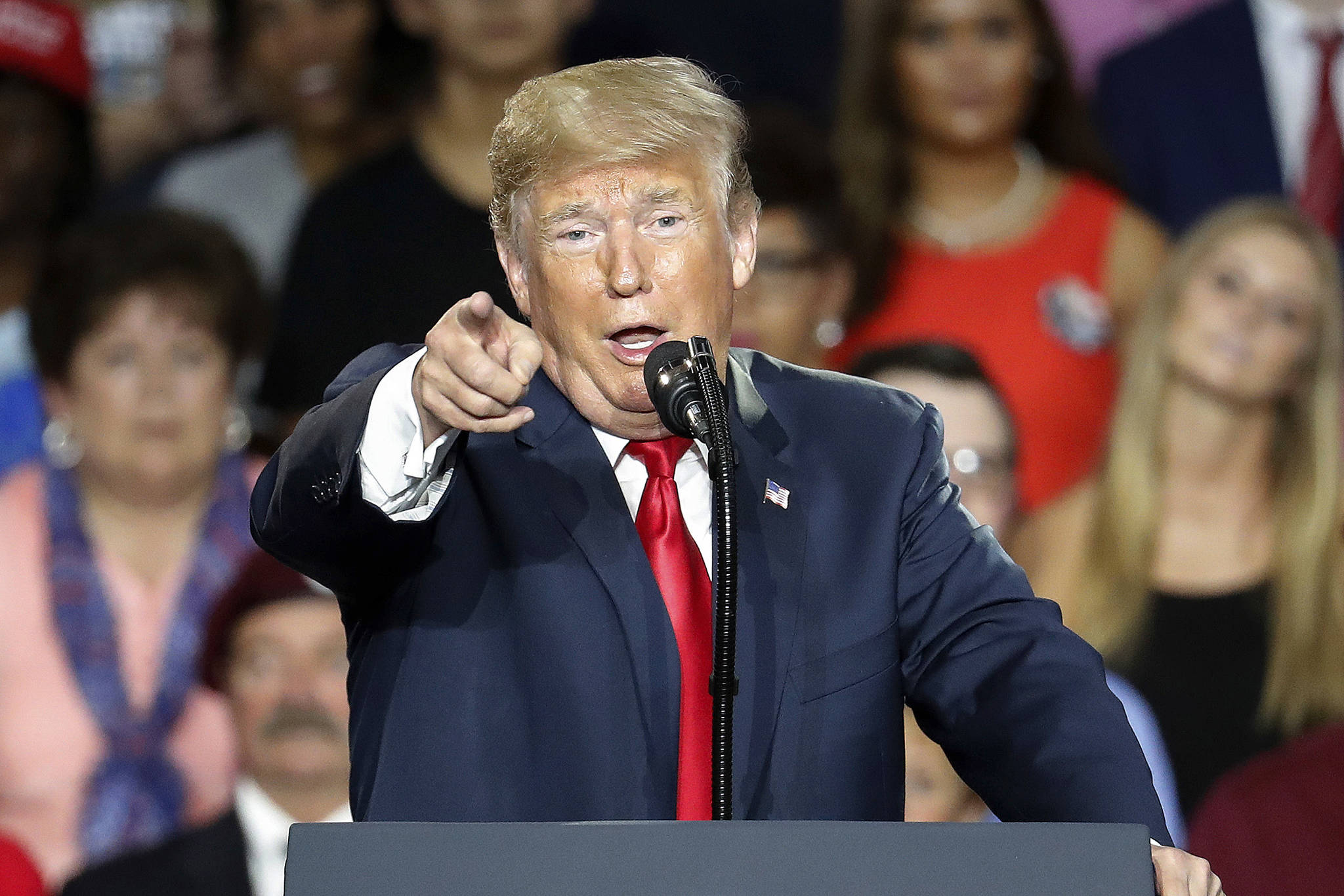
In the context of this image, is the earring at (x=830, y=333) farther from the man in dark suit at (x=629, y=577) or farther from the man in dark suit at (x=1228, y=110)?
the man in dark suit at (x=629, y=577)

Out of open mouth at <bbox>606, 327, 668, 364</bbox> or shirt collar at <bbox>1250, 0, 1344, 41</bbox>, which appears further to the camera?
shirt collar at <bbox>1250, 0, 1344, 41</bbox>

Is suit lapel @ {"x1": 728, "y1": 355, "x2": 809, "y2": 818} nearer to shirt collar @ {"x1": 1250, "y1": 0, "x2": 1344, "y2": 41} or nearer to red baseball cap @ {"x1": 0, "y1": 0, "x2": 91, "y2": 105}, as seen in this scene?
shirt collar @ {"x1": 1250, "y1": 0, "x2": 1344, "y2": 41}

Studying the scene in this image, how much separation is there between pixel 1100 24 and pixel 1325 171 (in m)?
0.61

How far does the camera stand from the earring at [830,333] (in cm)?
365

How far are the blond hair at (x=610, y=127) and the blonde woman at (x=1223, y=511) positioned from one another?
6.20 feet

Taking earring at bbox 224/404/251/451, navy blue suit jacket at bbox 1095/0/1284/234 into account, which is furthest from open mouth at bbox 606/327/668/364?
navy blue suit jacket at bbox 1095/0/1284/234

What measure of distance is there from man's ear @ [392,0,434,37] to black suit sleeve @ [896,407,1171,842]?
2.44m

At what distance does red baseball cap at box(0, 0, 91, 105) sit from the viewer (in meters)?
3.91

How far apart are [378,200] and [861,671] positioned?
2.33 metres

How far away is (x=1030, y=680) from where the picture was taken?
1.47 metres

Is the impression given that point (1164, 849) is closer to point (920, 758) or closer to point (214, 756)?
point (920, 758)

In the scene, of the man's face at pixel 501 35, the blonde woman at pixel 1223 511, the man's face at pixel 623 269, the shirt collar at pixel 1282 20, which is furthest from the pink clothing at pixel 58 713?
the shirt collar at pixel 1282 20

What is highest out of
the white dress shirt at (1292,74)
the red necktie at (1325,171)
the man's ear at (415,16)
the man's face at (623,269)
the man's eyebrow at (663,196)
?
the man's eyebrow at (663,196)

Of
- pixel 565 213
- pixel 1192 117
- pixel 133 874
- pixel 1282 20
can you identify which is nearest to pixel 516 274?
pixel 565 213
